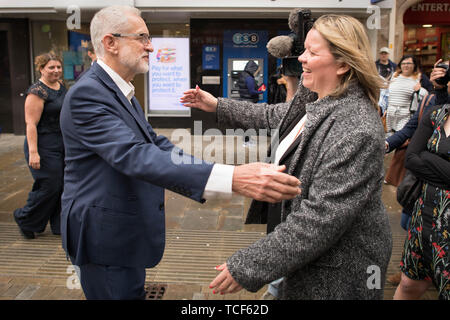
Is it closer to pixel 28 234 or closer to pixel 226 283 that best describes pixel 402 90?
pixel 28 234

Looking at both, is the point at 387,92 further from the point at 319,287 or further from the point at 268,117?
the point at 319,287

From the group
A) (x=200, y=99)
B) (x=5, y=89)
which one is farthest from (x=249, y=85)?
(x=200, y=99)

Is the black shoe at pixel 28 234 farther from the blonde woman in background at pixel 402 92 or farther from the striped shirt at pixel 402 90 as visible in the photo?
the striped shirt at pixel 402 90

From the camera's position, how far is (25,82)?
12273 millimetres

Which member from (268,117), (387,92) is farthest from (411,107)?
(268,117)

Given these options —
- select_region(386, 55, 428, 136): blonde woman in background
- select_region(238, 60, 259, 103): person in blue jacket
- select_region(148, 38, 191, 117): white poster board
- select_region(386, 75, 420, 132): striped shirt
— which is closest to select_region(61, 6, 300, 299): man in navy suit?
select_region(386, 55, 428, 136): blonde woman in background

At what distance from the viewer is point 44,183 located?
196 inches

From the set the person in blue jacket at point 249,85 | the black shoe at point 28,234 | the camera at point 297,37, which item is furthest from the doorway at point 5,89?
the camera at point 297,37

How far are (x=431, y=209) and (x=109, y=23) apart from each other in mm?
2149

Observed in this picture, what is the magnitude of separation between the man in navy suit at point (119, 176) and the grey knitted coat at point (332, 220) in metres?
0.15

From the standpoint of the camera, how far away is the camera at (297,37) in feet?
10.3

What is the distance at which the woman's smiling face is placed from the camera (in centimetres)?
188

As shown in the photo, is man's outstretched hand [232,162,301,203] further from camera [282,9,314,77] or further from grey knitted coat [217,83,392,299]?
camera [282,9,314,77]

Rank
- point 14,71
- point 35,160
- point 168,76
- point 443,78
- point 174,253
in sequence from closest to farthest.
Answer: point 443,78 < point 174,253 < point 35,160 < point 14,71 < point 168,76
